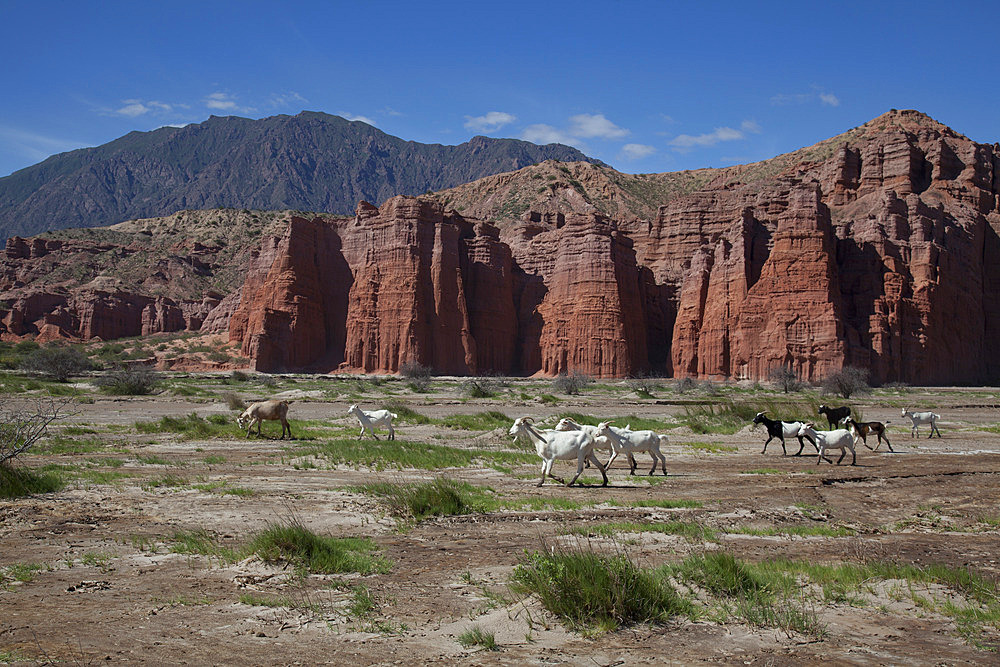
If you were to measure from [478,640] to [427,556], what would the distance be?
2.68m

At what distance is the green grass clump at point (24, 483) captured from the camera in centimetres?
1077

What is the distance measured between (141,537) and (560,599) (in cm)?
556

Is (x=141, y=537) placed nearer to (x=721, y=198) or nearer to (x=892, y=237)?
(x=892, y=237)

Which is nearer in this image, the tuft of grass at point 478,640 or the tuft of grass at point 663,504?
the tuft of grass at point 478,640

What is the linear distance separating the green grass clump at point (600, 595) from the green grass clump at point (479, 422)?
18.3 meters

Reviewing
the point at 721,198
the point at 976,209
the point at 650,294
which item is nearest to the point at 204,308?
the point at 650,294

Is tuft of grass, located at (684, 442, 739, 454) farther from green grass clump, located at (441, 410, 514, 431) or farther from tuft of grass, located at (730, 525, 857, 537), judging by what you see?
tuft of grass, located at (730, 525, 857, 537)

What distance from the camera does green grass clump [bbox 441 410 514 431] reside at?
83.4ft

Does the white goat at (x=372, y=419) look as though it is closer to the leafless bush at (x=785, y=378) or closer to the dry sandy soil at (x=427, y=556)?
the dry sandy soil at (x=427, y=556)

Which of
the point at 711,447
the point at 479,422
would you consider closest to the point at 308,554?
the point at 711,447

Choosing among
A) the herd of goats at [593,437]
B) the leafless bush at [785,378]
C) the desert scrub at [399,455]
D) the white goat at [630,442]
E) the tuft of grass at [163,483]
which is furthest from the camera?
the leafless bush at [785,378]

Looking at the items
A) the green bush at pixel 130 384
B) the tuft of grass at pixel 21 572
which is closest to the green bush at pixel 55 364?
the green bush at pixel 130 384

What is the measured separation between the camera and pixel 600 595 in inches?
241

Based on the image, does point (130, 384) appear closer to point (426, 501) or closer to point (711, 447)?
point (711, 447)
